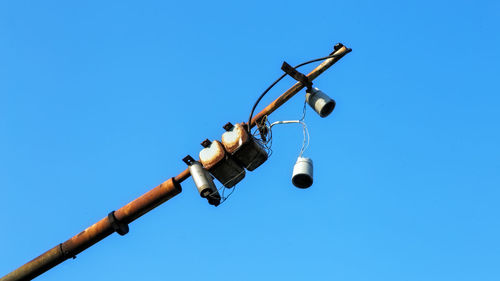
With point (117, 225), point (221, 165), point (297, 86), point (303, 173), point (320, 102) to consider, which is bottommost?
point (303, 173)

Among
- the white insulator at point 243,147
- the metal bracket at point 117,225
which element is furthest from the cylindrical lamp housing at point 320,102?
the metal bracket at point 117,225

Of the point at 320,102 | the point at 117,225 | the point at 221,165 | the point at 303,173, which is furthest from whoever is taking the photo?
the point at 221,165

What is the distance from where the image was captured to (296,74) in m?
6.03

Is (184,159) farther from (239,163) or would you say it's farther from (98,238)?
(98,238)

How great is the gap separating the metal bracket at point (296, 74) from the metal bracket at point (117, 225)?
2677mm

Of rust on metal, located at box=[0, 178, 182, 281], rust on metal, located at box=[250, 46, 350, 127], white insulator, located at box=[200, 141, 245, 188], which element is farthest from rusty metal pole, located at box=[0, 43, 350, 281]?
rust on metal, located at box=[250, 46, 350, 127]

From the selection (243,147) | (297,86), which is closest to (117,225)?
(243,147)

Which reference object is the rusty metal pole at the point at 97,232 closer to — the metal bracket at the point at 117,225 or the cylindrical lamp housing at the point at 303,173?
the metal bracket at the point at 117,225

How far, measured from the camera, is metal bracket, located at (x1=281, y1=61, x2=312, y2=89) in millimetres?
5966

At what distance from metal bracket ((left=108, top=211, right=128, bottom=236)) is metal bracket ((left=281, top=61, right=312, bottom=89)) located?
2677 mm

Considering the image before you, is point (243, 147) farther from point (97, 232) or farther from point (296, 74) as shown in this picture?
point (97, 232)

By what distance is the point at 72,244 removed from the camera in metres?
5.90

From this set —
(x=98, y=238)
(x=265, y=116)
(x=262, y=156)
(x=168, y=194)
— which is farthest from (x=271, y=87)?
(x=98, y=238)

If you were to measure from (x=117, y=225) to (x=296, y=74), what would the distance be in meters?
2.80
